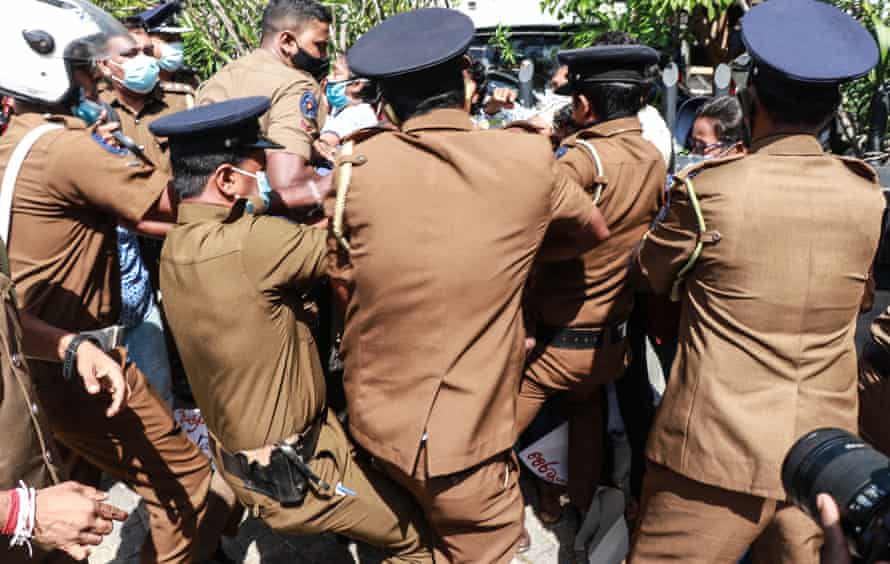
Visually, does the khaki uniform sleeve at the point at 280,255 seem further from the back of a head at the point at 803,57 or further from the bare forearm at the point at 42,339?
the back of a head at the point at 803,57

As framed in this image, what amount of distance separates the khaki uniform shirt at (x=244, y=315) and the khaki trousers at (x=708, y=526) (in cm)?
113

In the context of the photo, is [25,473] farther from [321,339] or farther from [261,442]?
[321,339]

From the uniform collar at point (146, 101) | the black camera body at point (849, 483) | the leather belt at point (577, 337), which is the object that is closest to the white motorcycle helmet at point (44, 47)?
the uniform collar at point (146, 101)

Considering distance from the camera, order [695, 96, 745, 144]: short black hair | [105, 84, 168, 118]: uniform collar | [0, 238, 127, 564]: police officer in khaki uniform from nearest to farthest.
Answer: [0, 238, 127, 564]: police officer in khaki uniform < [695, 96, 745, 144]: short black hair < [105, 84, 168, 118]: uniform collar

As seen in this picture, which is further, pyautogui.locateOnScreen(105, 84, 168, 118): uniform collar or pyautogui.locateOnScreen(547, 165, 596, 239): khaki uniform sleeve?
pyautogui.locateOnScreen(105, 84, 168, 118): uniform collar

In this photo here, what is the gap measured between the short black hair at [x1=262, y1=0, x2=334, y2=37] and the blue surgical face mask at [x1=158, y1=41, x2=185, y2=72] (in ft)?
5.89

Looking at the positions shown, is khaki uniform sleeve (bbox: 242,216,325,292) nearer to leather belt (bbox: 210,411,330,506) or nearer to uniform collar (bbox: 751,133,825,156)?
leather belt (bbox: 210,411,330,506)

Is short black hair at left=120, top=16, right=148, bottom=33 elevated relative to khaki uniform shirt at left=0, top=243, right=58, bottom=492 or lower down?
elevated

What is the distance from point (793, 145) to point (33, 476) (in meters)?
2.19

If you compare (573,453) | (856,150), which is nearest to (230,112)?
(573,453)

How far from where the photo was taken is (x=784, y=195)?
1853 millimetres

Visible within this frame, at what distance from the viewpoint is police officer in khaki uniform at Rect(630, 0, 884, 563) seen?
6.10ft

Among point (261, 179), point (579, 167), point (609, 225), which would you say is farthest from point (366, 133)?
point (609, 225)

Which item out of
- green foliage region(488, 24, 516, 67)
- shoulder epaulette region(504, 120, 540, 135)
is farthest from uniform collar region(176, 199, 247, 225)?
green foliage region(488, 24, 516, 67)
